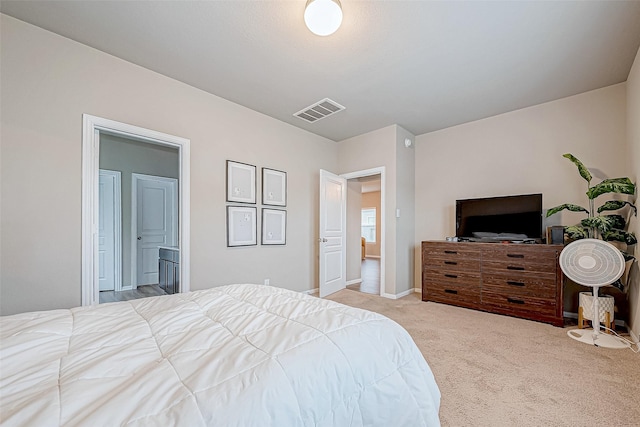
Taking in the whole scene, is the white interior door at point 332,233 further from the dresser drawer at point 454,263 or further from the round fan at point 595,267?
the round fan at point 595,267

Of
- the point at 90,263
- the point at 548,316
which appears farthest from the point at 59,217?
the point at 548,316

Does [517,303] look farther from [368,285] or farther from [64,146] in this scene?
[64,146]

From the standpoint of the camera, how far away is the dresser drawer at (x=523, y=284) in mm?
2906

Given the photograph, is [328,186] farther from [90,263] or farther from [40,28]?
[40,28]

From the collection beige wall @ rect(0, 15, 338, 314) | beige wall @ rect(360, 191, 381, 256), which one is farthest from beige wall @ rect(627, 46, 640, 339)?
beige wall @ rect(360, 191, 381, 256)

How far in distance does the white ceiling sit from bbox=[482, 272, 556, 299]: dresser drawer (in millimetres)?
2108

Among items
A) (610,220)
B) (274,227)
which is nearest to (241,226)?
(274,227)

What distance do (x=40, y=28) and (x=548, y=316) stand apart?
540cm

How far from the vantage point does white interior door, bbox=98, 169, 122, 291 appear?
4387 millimetres

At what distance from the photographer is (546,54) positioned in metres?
2.43

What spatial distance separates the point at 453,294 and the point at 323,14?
350 cm

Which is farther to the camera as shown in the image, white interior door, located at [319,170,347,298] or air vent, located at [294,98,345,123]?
white interior door, located at [319,170,347,298]

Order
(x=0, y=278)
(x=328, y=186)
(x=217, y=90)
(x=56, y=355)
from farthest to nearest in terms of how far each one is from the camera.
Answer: (x=328, y=186) < (x=217, y=90) < (x=0, y=278) < (x=56, y=355)

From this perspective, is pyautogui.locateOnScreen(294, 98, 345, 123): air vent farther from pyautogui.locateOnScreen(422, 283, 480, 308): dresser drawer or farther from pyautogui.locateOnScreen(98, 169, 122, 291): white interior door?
pyautogui.locateOnScreen(98, 169, 122, 291): white interior door
